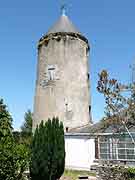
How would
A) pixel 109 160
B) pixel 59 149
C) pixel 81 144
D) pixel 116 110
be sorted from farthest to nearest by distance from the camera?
pixel 81 144 → pixel 109 160 → pixel 59 149 → pixel 116 110

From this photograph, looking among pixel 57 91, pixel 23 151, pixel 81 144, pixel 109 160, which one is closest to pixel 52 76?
pixel 57 91

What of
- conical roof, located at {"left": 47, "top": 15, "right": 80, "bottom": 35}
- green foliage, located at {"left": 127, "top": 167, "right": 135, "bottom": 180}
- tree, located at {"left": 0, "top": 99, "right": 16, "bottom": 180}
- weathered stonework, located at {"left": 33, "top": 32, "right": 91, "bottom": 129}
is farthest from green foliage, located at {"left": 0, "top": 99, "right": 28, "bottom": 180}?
conical roof, located at {"left": 47, "top": 15, "right": 80, "bottom": 35}

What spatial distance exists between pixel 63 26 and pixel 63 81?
22.6 ft

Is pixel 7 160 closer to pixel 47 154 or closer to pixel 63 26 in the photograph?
pixel 47 154

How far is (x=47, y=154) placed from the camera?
19.5 metres

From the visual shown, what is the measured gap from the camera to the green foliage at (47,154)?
62.7 feet

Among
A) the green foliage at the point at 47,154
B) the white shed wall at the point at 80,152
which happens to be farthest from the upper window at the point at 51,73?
the green foliage at the point at 47,154

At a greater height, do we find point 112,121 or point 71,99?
point 71,99

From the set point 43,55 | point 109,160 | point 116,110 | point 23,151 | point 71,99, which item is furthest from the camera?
point 43,55

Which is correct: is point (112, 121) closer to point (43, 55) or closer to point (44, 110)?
point (44, 110)

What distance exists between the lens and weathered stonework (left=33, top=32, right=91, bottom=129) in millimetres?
29531

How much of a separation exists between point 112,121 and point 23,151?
229 inches

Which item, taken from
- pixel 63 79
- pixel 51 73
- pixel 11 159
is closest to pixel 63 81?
pixel 63 79

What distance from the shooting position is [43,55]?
31688mm
